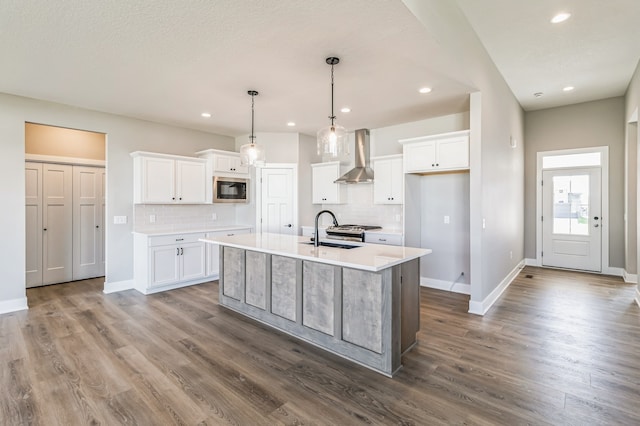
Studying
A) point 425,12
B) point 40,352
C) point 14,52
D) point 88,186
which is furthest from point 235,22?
point 88,186

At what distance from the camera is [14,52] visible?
2.78m

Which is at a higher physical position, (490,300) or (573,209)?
(573,209)

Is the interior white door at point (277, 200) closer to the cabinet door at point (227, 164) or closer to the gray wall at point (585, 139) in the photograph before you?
the cabinet door at point (227, 164)

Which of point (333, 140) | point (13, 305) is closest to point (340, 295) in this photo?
point (333, 140)

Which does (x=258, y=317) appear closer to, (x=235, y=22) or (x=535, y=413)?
(x=535, y=413)

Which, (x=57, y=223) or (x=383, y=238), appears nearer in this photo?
(x=383, y=238)

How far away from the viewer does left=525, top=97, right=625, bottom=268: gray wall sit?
5395 millimetres

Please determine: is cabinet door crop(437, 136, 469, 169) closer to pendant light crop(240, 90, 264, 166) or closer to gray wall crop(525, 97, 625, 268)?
pendant light crop(240, 90, 264, 166)

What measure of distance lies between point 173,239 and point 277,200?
1.96m

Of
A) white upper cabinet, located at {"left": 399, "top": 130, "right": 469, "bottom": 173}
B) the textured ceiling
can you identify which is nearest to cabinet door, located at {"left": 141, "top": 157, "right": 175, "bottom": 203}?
white upper cabinet, located at {"left": 399, "top": 130, "right": 469, "bottom": 173}

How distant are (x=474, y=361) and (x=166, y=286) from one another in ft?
13.8

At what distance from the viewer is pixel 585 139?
565 centimetres

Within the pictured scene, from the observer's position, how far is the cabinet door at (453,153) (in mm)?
4078

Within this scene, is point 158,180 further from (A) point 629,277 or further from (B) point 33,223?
(A) point 629,277
